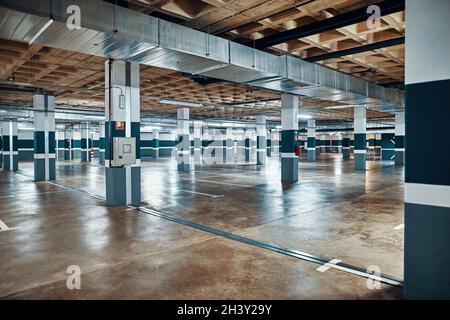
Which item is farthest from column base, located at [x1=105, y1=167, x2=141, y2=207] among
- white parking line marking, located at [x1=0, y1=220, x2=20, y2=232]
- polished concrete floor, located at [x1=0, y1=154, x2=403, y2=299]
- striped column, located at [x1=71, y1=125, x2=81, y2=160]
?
striped column, located at [x1=71, y1=125, x2=81, y2=160]

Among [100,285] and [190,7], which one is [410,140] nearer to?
[100,285]

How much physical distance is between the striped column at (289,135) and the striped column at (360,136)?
245 inches

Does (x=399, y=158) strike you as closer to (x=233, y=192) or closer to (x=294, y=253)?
(x=233, y=192)

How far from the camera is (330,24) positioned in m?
5.52

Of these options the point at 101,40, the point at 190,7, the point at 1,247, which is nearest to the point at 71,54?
the point at 101,40

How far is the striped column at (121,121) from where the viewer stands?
711 cm

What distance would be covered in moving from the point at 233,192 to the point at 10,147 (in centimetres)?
1512

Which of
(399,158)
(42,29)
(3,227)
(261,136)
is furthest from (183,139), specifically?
(399,158)

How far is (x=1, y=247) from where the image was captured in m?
4.39

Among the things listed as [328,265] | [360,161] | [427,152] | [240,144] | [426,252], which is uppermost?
[240,144]

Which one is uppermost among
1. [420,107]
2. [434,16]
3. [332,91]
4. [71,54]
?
[71,54]

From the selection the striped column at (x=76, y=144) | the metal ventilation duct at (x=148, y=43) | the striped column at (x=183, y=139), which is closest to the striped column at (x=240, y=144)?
the striped column at (x=76, y=144)

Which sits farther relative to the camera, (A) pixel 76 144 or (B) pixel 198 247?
(A) pixel 76 144

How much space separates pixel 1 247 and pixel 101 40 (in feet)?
11.1
